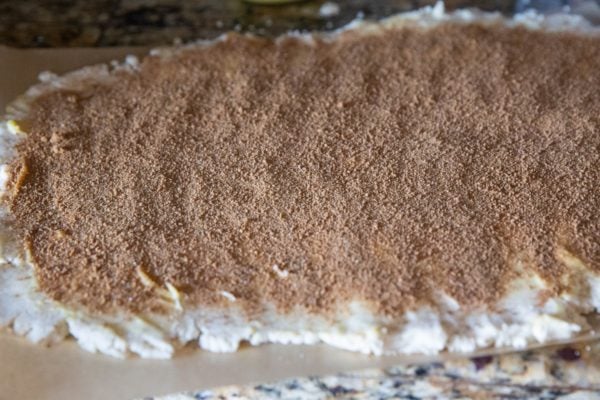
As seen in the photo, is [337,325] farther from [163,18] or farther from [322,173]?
[163,18]

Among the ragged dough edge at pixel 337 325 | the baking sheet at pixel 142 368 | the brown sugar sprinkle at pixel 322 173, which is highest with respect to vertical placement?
the brown sugar sprinkle at pixel 322 173

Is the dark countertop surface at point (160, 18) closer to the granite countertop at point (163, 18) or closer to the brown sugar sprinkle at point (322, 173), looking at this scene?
the granite countertop at point (163, 18)

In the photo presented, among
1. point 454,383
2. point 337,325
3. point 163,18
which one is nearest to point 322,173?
point 337,325

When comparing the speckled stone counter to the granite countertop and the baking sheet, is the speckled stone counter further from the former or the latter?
the granite countertop

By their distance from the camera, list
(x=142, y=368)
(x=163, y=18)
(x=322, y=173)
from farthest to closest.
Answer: (x=163, y=18)
(x=322, y=173)
(x=142, y=368)

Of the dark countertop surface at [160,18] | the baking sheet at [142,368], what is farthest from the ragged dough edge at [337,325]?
the dark countertop surface at [160,18]

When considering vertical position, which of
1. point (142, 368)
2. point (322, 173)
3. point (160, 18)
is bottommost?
point (142, 368)
